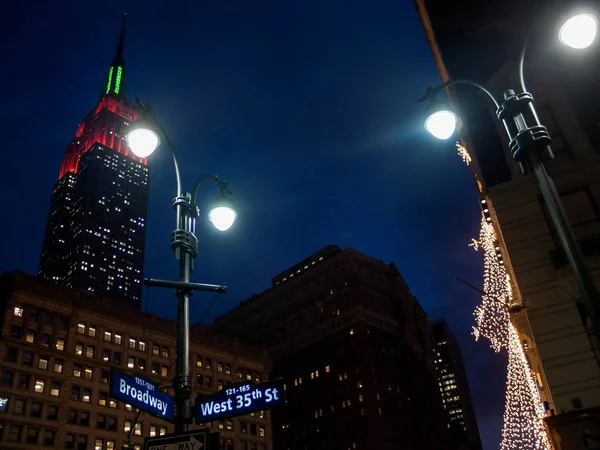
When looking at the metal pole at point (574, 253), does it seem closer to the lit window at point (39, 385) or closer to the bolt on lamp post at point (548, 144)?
the bolt on lamp post at point (548, 144)

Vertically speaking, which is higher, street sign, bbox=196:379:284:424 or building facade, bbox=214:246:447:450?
building facade, bbox=214:246:447:450

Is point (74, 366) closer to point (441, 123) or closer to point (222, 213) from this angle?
point (222, 213)

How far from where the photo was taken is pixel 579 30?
816cm

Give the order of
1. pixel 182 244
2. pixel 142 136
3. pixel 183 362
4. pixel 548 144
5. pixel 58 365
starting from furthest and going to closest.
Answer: pixel 58 365 → pixel 142 136 → pixel 182 244 → pixel 183 362 → pixel 548 144

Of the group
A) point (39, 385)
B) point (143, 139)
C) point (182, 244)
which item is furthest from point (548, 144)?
point (39, 385)

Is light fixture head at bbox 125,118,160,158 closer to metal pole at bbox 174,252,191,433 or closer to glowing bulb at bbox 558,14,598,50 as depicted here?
metal pole at bbox 174,252,191,433

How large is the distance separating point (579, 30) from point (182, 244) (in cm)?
755

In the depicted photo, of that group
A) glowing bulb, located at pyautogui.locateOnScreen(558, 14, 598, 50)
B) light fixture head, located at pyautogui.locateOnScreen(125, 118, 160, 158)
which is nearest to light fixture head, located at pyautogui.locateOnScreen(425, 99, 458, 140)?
glowing bulb, located at pyautogui.locateOnScreen(558, 14, 598, 50)

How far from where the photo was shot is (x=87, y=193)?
637ft

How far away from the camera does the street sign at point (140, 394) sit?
8242 millimetres

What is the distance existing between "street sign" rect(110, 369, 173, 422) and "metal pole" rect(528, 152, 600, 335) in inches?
264

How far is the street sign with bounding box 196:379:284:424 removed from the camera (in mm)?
9281

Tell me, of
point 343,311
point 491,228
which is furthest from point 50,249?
point 491,228

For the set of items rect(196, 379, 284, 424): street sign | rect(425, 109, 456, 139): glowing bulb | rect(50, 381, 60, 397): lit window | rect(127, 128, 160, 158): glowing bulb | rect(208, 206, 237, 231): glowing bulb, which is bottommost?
rect(196, 379, 284, 424): street sign
